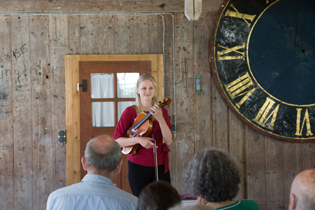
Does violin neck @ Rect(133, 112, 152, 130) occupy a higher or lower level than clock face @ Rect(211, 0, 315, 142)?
lower

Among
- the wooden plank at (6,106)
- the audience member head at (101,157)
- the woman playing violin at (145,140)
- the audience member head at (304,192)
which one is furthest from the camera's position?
the wooden plank at (6,106)

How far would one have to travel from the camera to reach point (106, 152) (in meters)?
1.41

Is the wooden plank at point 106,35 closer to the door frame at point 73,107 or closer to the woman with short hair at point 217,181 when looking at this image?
the door frame at point 73,107

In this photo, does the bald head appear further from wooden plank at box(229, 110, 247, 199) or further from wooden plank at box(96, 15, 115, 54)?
wooden plank at box(229, 110, 247, 199)

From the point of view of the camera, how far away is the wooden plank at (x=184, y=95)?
3.24 metres

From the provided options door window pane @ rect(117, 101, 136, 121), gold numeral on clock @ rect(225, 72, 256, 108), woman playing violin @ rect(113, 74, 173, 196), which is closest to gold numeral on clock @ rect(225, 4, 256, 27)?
gold numeral on clock @ rect(225, 72, 256, 108)

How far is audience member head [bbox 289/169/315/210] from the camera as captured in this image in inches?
41.8

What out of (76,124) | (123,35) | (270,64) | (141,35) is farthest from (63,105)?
(270,64)

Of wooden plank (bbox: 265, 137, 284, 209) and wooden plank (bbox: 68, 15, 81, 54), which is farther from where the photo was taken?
wooden plank (bbox: 265, 137, 284, 209)

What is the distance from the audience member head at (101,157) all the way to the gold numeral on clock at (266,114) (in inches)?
87.0

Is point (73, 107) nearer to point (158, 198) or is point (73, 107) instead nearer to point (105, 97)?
point (105, 97)

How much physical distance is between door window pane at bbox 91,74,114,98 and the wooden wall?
0.85 ft

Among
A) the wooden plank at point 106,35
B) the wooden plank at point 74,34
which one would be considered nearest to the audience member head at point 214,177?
the wooden plank at point 106,35

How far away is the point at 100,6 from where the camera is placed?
10.5 ft
